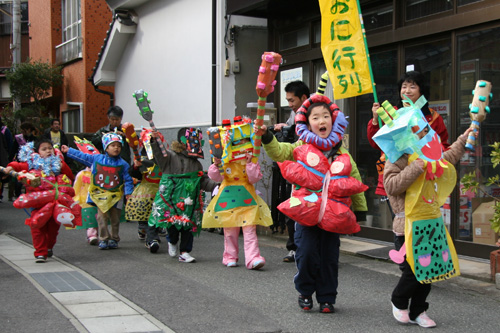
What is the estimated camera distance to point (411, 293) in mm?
4461

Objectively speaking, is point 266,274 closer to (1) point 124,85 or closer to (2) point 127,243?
(2) point 127,243

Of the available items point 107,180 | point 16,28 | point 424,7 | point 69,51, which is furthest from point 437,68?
point 16,28

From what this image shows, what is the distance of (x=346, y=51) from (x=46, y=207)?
13.2 feet

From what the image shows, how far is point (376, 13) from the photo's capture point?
27.7ft

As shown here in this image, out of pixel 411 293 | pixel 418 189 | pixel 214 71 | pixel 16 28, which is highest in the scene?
pixel 16 28

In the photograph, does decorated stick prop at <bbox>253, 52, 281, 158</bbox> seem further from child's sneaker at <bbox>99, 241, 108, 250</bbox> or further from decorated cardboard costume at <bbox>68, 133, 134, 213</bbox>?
child's sneaker at <bbox>99, 241, 108, 250</bbox>

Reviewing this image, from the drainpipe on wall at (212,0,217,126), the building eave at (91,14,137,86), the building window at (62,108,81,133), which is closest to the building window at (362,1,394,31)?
the drainpipe on wall at (212,0,217,126)

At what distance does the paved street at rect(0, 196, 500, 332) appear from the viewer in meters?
4.65

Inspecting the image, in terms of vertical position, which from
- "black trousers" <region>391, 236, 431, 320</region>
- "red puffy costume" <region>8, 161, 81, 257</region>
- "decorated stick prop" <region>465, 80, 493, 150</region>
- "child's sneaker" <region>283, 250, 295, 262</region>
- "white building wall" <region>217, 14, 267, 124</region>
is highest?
"white building wall" <region>217, 14, 267, 124</region>

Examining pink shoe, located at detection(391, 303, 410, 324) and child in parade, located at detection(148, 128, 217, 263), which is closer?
pink shoe, located at detection(391, 303, 410, 324)

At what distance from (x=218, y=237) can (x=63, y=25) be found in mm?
13925

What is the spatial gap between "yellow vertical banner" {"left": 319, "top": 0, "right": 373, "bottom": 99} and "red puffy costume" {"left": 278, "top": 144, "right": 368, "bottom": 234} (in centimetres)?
93

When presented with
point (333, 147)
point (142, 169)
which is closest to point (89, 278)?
point (142, 169)

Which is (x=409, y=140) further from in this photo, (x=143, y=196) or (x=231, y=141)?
(x=143, y=196)
